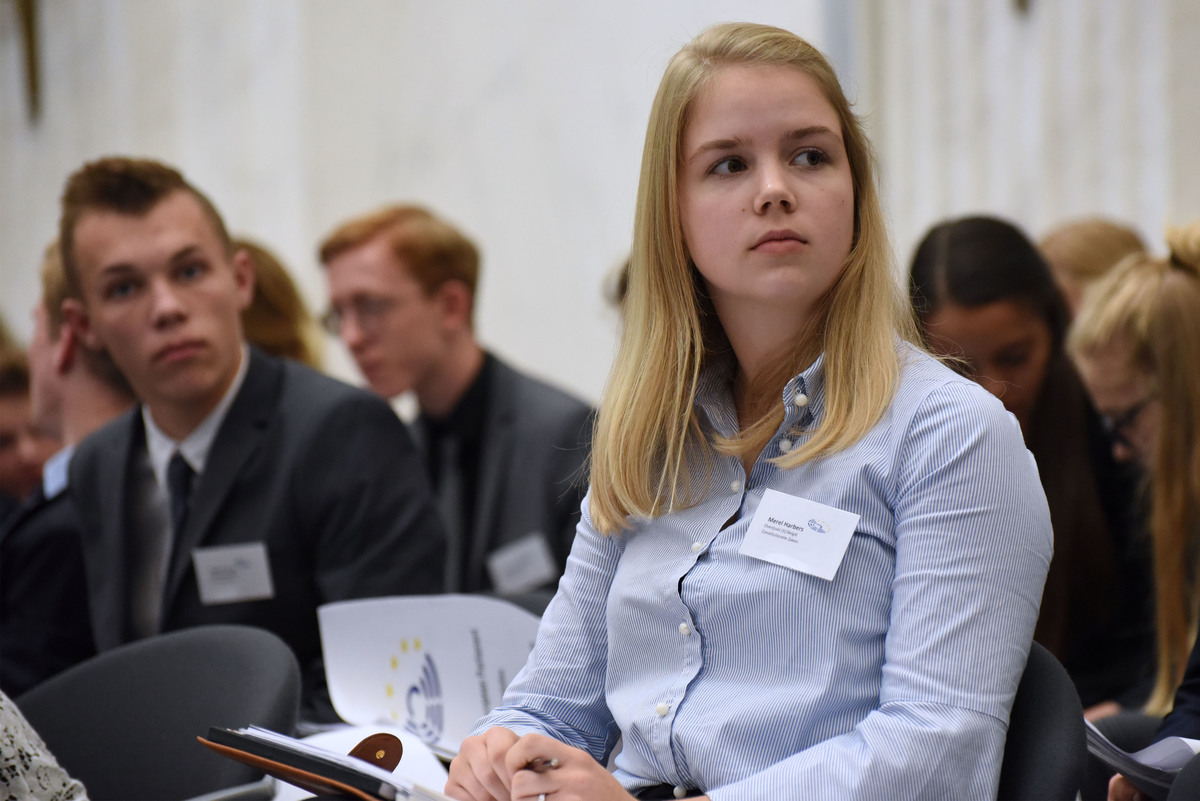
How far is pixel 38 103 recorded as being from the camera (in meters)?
7.28

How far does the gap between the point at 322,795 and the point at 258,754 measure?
8 cm

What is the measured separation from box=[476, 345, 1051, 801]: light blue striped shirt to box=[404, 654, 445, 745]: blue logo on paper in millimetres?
505

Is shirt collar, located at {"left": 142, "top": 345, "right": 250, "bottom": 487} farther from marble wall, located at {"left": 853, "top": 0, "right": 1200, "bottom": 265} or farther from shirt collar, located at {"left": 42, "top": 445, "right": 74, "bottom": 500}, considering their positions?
marble wall, located at {"left": 853, "top": 0, "right": 1200, "bottom": 265}

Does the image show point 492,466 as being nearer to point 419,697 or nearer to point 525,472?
point 525,472

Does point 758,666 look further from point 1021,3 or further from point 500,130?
point 500,130

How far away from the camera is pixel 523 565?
3.51 meters

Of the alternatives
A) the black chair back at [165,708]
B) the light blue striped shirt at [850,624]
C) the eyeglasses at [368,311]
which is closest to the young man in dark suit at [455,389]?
the eyeglasses at [368,311]

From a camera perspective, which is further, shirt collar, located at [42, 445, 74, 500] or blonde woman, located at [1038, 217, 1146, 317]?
blonde woman, located at [1038, 217, 1146, 317]

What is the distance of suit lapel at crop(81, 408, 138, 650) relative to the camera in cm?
260

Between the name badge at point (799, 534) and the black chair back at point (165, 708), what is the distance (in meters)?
0.77

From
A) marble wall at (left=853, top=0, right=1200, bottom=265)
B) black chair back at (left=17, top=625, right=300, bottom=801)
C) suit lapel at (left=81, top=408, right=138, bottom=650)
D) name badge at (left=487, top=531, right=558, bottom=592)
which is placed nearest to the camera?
black chair back at (left=17, top=625, right=300, bottom=801)

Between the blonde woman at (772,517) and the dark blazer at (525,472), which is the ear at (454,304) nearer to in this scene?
the dark blazer at (525,472)

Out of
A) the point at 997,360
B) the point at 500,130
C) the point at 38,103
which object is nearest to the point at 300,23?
the point at 500,130

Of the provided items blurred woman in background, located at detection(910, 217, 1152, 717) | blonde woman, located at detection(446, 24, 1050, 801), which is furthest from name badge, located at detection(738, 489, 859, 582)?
blurred woman in background, located at detection(910, 217, 1152, 717)
